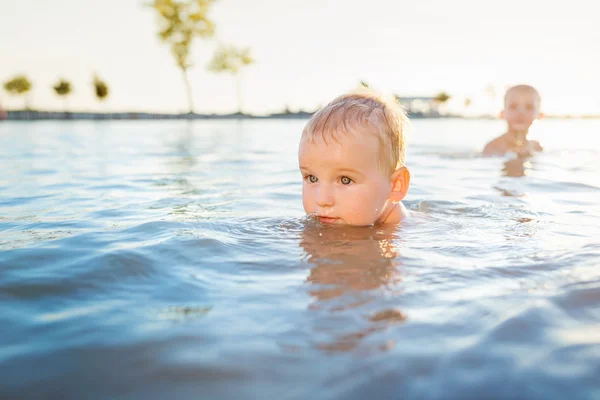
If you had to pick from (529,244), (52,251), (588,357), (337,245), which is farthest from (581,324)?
(52,251)

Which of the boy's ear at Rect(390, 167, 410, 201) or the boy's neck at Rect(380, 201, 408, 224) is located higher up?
the boy's ear at Rect(390, 167, 410, 201)

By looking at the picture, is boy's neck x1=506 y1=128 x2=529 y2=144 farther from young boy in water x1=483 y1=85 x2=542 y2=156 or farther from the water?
the water

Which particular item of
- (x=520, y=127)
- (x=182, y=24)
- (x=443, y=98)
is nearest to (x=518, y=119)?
(x=520, y=127)

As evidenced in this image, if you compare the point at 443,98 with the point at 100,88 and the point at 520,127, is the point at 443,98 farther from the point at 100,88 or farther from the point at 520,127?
the point at 520,127

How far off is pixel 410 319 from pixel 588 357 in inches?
20.5

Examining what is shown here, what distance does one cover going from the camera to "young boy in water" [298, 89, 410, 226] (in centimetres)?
335

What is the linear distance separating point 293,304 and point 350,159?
1508mm

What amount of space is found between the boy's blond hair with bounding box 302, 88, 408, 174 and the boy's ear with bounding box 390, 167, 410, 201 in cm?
5

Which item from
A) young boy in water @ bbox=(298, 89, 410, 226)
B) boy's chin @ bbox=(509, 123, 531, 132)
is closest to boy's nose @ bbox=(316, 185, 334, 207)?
young boy in water @ bbox=(298, 89, 410, 226)

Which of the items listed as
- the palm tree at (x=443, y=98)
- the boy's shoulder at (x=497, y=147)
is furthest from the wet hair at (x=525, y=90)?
the palm tree at (x=443, y=98)

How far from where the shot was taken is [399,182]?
3.69 m

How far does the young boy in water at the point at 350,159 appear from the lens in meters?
3.35

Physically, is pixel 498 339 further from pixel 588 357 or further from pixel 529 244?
pixel 529 244

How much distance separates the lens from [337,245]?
9.90 feet
